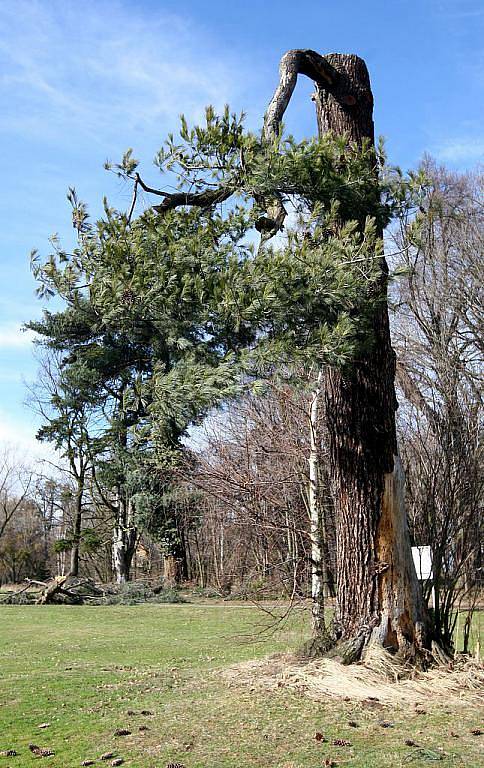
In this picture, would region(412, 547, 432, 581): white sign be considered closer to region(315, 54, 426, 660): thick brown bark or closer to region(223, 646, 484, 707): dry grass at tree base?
region(315, 54, 426, 660): thick brown bark

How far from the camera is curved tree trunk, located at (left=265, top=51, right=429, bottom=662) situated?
623cm

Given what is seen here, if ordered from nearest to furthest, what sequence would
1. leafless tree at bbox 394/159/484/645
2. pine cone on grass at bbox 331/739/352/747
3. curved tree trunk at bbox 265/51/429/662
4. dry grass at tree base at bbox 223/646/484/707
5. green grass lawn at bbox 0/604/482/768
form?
green grass lawn at bbox 0/604/482/768 < pine cone on grass at bbox 331/739/352/747 < dry grass at tree base at bbox 223/646/484/707 < curved tree trunk at bbox 265/51/429/662 < leafless tree at bbox 394/159/484/645

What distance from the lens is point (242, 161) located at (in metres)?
5.91

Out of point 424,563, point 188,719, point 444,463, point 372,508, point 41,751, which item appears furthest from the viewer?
point 444,463

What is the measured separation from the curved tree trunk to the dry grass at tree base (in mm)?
199

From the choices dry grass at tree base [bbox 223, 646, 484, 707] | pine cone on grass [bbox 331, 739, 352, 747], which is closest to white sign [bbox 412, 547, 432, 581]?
dry grass at tree base [bbox 223, 646, 484, 707]

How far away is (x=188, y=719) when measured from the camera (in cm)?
500

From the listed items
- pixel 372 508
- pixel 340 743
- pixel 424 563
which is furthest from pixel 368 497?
pixel 340 743

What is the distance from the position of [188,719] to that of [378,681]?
162 cm

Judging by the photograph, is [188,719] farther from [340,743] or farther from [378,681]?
[378,681]

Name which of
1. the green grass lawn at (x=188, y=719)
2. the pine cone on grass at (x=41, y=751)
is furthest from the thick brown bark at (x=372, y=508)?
the pine cone on grass at (x=41, y=751)

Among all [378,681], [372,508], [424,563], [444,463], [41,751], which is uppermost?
[444,463]

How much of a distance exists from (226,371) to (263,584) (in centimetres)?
526

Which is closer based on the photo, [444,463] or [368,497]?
[368,497]
